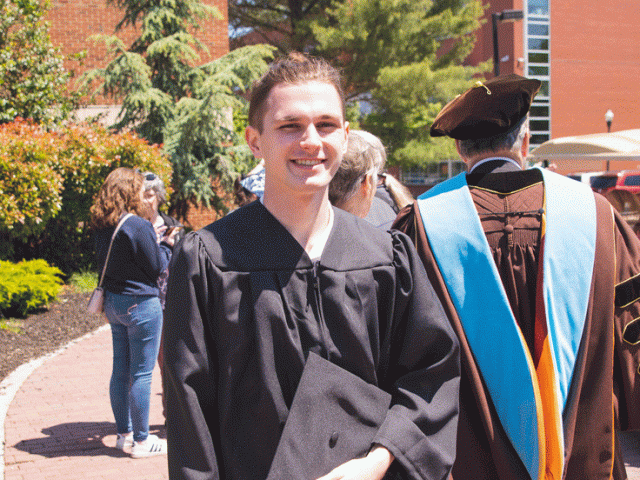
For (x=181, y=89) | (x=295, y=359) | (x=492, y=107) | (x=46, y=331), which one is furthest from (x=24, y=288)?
(x=295, y=359)

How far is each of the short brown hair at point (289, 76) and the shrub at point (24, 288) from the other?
7.90 metres

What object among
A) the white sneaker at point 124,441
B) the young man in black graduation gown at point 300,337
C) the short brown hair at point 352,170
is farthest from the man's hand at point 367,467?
the white sneaker at point 124,441

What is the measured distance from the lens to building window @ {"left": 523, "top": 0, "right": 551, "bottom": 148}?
40.1 meters

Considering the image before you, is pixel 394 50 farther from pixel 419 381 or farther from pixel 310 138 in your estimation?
pixel 419 381

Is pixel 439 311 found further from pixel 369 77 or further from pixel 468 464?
pixel 369 77

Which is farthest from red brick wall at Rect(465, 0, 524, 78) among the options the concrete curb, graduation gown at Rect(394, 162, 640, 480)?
graduation gown at Rect(394, 162, 640, 480)

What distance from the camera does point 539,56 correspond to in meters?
40.6

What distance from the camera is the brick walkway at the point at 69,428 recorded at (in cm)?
459

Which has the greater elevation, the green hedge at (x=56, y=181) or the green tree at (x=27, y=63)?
the green tree at (x=27, y=63)

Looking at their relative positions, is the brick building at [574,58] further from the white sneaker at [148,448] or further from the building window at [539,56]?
the white sneaker at [148,448]

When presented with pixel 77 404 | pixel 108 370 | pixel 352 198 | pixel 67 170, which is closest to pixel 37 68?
pixel 67 170

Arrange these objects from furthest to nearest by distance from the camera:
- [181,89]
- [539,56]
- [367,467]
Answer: [539,56] < [181,89] < [367,467]

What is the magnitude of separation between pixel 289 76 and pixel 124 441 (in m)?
3.99

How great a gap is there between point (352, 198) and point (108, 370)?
499cm
